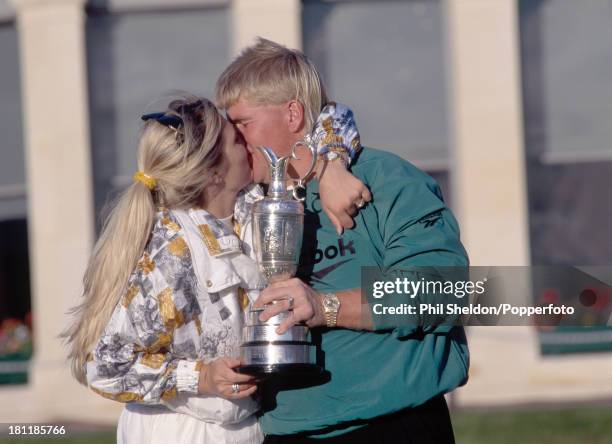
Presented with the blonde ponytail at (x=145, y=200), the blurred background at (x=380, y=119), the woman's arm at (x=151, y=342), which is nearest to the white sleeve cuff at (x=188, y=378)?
the woman's arm at (x=151, y=342)

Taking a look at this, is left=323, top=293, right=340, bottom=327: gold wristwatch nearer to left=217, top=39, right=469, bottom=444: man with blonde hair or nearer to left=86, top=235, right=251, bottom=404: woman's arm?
left=217, top=39, right=469, bottom=444: man with blonde hair

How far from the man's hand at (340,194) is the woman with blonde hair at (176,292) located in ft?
0.63

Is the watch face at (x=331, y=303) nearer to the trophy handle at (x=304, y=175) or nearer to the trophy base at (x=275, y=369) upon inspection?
the trophy base at (x=275, y=369)

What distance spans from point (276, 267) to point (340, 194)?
28 centimetres

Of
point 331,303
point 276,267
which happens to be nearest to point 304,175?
point 276,267

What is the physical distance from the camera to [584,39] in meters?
12.1

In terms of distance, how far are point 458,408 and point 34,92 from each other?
5072 millimetres

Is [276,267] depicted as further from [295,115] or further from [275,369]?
[295,115]

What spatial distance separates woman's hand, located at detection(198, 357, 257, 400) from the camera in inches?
138

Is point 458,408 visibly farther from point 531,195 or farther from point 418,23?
point 418,23

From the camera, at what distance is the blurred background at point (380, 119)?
11.7 metres

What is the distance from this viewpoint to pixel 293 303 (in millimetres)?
3398

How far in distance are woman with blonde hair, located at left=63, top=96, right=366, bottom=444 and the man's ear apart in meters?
0.08

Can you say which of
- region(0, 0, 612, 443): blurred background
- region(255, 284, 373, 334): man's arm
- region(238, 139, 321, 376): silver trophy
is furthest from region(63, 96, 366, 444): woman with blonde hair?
region(0, 0, 612, 443): blurred background
